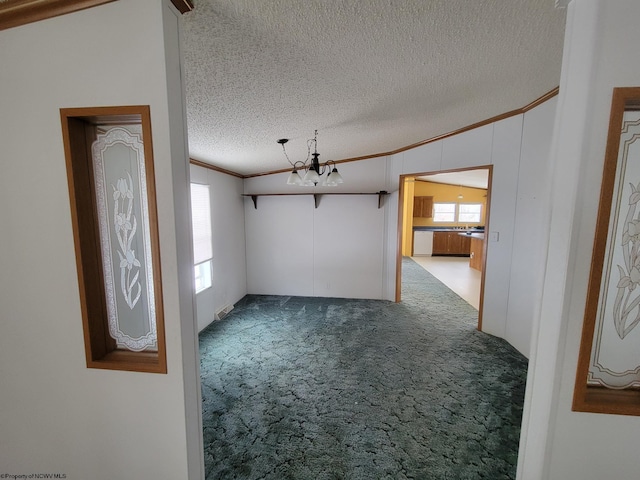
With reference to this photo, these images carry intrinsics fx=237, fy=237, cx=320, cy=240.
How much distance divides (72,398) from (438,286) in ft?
17.1

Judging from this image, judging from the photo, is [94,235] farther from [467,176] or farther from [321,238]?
[467,176]

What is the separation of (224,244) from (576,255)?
370cm

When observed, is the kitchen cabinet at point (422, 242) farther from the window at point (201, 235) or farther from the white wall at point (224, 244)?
the window at point (201, 235)

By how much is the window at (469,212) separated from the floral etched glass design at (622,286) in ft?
28.8

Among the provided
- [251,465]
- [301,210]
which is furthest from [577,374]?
[301,210]

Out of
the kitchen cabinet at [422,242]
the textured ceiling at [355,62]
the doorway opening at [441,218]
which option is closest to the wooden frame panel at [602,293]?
the textured ceiling at [355,62]

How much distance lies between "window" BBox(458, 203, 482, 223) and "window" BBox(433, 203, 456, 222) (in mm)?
250

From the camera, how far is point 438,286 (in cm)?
486

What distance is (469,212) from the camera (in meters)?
8.70

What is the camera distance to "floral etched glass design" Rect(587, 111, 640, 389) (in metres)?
0.84

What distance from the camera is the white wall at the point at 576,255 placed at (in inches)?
30.2

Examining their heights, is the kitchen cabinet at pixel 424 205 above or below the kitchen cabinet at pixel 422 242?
above

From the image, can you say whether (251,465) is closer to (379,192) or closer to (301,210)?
(301,210)

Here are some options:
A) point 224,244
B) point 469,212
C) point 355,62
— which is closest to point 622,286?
point 355,62
